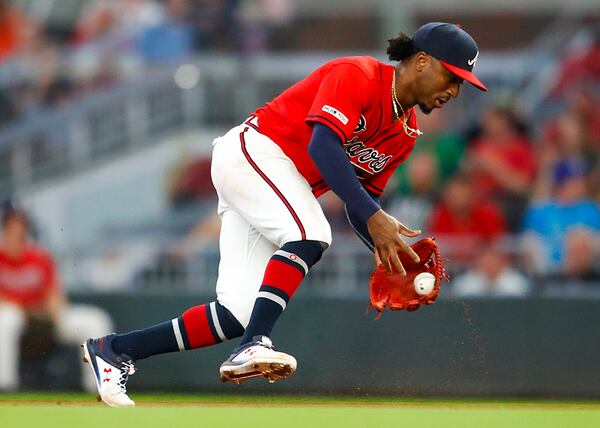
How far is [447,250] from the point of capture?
10.2m

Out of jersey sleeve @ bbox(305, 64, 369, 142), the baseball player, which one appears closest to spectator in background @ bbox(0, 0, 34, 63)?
the baseball player

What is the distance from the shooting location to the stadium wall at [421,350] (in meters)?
9.30

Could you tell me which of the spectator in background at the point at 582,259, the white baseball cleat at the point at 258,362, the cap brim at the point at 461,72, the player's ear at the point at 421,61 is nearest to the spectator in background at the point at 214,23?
the spectator in background at the point at 582,259

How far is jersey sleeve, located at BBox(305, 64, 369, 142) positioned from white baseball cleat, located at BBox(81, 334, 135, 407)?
152 cm

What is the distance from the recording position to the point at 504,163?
1105cm

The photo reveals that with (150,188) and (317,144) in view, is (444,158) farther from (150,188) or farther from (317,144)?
(317,144)

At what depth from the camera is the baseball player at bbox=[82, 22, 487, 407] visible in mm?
6094

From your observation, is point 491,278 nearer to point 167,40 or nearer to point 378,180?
point 378,180

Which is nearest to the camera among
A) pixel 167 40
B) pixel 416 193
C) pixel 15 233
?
pixel 15 233

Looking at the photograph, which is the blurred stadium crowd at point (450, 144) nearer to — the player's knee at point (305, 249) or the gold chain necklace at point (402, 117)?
the gold chain necklace at point (402, 117)

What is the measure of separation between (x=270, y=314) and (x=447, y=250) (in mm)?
4251

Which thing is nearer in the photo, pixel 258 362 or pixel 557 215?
pixel 258 362

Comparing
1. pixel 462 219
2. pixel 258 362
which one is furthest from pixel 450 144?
pixel 258 362

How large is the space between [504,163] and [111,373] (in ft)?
17.7
